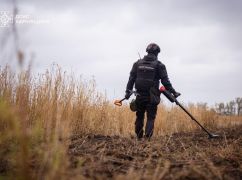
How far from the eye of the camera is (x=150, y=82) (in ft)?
20.6

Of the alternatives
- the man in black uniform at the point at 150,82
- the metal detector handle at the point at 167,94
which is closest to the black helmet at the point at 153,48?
the man in black uniform at the point at 150,82

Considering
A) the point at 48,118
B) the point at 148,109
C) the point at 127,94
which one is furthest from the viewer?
the point at 127,94

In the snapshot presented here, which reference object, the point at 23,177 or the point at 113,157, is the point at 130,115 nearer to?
the point at 113,157

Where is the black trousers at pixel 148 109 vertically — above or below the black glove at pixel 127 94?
below

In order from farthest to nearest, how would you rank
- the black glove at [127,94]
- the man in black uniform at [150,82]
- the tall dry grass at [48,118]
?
the black glove at [127,94] < the man in black uniform at [150,82] < the tall dry grass at [48,118]

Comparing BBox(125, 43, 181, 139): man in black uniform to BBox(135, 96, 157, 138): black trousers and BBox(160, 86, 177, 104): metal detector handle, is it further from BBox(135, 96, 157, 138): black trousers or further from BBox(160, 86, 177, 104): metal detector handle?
BBox(160, 86, 177, 104): metal detector handle

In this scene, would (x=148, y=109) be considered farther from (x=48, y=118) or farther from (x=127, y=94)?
(x=48, y=118)

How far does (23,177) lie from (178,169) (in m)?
1.50

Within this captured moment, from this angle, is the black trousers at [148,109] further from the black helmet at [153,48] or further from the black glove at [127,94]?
the black helmet at [153,48]

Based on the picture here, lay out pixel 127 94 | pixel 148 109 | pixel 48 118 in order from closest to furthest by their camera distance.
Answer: pixel 48 118
pixel 148 109
pixel 127 94

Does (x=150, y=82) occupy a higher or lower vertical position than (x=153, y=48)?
lower

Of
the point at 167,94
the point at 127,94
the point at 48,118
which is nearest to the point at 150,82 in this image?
the point at 167,94

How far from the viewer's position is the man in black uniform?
6273mm

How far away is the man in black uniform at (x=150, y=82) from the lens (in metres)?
6.27
